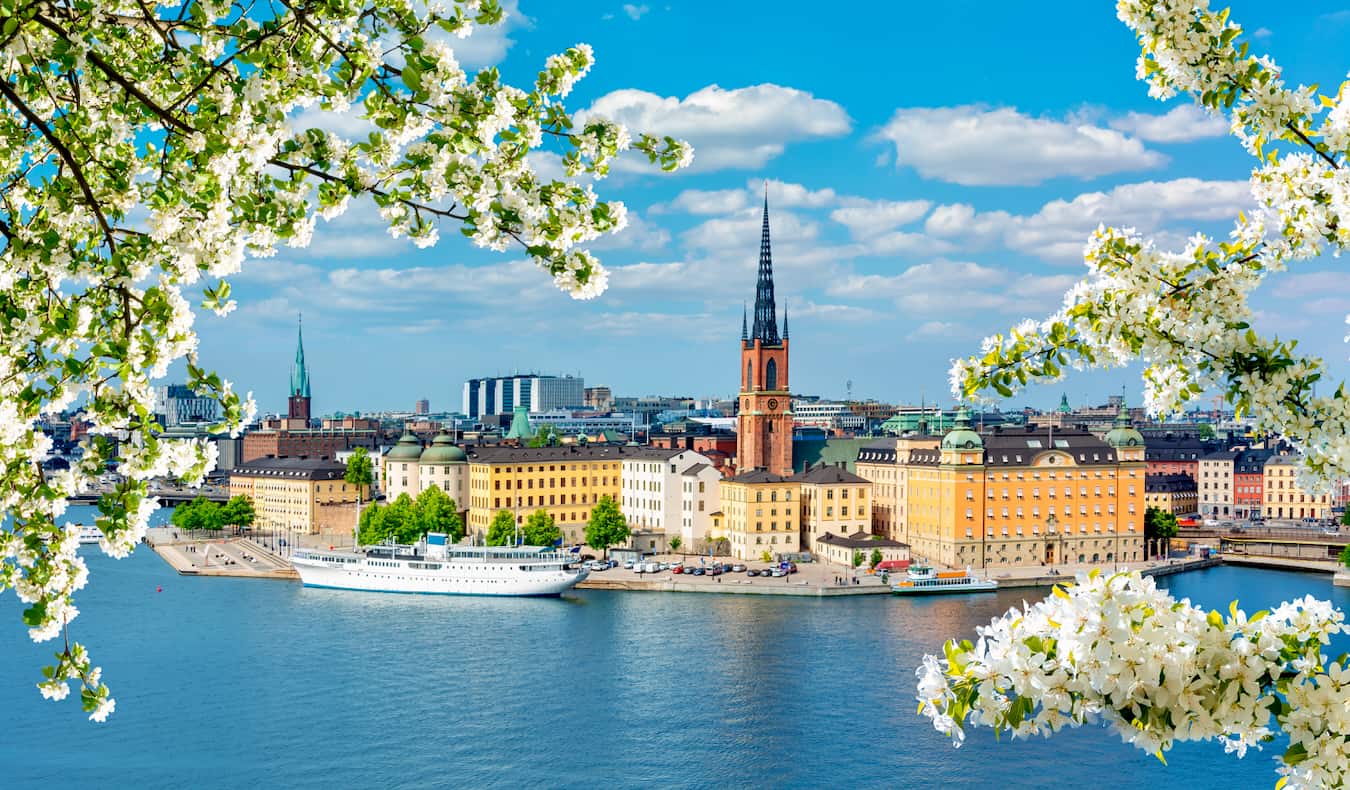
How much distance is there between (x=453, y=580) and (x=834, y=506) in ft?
46.6

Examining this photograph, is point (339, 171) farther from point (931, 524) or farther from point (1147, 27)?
point (931, 524)

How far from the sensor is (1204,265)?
2.99 metres

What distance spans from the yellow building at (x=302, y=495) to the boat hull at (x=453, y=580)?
1537 cm

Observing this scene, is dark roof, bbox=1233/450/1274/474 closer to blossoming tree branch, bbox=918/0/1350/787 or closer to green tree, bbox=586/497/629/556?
green tree, bbox=586/497/629/556

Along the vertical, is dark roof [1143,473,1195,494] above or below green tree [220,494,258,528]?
above

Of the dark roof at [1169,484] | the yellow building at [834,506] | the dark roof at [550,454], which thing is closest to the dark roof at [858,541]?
the yellow building at [834,506]

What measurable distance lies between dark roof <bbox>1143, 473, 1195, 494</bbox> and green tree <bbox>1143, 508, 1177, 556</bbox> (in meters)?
10.9

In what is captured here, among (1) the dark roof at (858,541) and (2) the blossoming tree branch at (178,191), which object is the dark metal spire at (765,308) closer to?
(1) the dark roof at (858,541)

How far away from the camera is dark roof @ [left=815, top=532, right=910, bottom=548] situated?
4100 centimetres

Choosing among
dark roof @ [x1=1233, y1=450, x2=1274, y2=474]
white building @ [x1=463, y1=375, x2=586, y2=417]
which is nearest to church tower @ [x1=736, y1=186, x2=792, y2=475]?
dark roof @ [x1=1233, y1=450, x2=1274, y2=474]

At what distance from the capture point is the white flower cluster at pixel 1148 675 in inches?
77.7

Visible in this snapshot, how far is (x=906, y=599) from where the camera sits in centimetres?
3528

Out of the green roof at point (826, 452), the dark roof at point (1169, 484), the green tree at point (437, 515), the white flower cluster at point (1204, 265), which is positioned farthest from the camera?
the dark roof at point (1169, 484)

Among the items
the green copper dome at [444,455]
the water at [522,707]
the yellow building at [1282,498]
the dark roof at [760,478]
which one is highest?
the green copper dome at [444,455]
